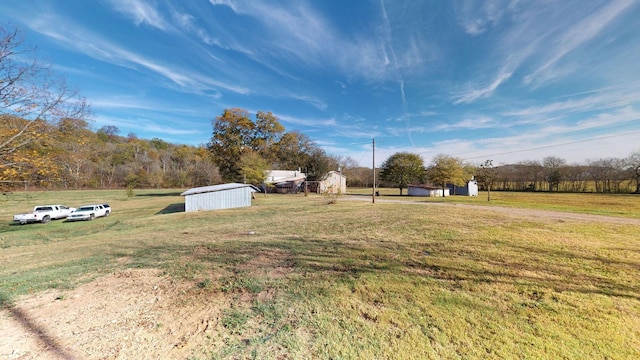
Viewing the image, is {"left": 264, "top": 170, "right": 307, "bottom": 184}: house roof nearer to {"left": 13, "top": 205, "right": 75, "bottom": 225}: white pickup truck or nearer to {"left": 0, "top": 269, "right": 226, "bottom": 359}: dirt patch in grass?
{"left": 13, "top": 205, "right": 75, "bottom": 225}: white pickup truck

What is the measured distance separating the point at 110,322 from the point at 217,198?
19861 mm

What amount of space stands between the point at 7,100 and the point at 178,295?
9457 millimetres

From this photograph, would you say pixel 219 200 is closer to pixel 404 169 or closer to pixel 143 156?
pixel 404 169

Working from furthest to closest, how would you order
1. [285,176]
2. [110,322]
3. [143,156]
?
[143,156], [285,176], [110,322]

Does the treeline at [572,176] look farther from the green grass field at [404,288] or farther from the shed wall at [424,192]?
the green grass field at [404,288]

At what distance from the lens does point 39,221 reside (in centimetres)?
1838

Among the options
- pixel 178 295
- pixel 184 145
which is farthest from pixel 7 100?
pixel 184 145

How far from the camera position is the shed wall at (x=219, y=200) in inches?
808

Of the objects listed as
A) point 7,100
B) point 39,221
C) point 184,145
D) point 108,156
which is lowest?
point 39,221

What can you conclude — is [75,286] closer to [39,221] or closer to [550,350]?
[550,350]

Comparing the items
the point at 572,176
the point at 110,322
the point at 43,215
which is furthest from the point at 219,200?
Answer: the point at 572,176

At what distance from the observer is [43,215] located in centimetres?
1839

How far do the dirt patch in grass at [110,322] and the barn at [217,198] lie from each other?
1757 centimetres

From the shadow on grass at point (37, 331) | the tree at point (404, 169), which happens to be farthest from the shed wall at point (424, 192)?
the shadow on grass at point (37, 331)
